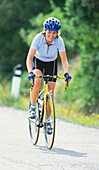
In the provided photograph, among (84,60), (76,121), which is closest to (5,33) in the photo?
(84,60)

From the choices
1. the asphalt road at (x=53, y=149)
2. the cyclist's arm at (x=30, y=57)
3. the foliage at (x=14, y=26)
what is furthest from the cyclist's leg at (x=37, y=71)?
the foliage at (x=14, y=26)

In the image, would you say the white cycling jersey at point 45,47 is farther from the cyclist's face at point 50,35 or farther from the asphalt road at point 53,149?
the asphalt road at point 53,149

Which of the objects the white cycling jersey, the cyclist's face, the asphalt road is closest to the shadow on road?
the asphalt road

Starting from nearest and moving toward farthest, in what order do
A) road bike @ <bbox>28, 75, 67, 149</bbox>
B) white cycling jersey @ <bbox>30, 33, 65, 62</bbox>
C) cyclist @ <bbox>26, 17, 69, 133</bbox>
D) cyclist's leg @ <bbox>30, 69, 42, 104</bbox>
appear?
road bike @ <bbox>28, 75, 67, 149</bbox>, cyclist @ <bbox>26, 17, 69, 133</bbox>, white cycling jersey @ <bbox>30, 33, 65, 62</bbox>, cyclist's leg @ <bbox>30, 69, 42, 104</bbox>

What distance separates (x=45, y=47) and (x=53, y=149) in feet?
5.10

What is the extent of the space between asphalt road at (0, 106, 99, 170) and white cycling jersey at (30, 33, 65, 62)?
4.61 feet

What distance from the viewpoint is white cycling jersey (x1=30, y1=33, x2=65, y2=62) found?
22.6 feet

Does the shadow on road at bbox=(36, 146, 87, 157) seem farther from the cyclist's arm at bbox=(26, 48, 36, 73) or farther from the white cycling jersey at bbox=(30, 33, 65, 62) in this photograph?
the white cycling jersey at bbox=(30, 33, 65, 62)

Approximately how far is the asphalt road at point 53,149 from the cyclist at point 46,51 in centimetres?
64

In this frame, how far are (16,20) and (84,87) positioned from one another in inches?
429

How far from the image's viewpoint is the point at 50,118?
6.92 meters

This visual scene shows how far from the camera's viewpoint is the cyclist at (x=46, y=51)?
6781 millimetres

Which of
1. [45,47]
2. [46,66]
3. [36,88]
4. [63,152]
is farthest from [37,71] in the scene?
[63,152]

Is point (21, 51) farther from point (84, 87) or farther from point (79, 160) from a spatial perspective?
point (79, 160)
